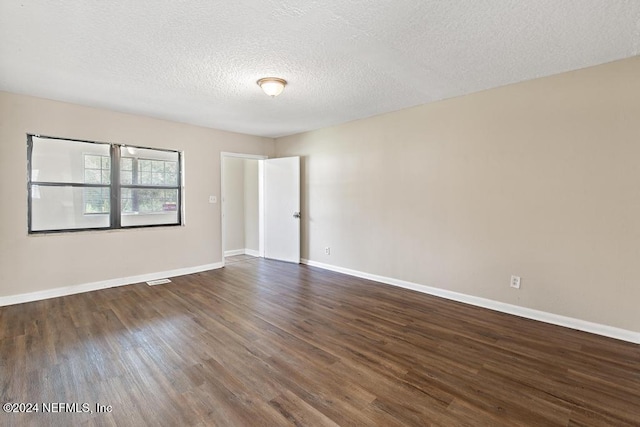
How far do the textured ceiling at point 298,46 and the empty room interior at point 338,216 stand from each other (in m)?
0.03

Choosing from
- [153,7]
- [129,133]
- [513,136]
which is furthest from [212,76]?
[513,136]

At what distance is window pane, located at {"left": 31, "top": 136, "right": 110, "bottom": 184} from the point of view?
372 centimetres

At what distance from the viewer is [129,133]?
14.2 ft

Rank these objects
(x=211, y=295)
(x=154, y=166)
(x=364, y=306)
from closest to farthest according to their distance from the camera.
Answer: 1. (x=364, y=306)
2. (x=211, y=295)
3. (x=154, y=166)

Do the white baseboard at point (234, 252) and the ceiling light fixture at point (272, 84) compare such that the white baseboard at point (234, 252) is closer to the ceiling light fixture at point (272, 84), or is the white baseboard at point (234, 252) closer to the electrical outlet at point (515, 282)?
the ceiling light fixture at point (272, 84)

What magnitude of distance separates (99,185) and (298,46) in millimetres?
3570

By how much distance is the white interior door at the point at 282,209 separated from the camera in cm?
568

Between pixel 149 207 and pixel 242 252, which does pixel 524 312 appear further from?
pixel 242 252

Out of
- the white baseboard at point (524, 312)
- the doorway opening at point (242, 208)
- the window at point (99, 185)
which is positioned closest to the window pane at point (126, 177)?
the window at point (99, 185)

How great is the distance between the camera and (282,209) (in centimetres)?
589

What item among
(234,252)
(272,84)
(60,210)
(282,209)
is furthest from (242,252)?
(272,84)

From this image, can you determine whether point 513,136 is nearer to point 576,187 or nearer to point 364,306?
point 576,187

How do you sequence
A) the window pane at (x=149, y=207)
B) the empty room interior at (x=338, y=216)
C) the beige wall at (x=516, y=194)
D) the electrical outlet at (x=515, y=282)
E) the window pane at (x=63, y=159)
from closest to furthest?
the empty room interior at (x=338, y=216) < the beige wall at (x=516, y=194) < the electrical outlet at (x=515, y=282) < the window pane at (x=63, y=159) < the window pane at (x=149, y=207)

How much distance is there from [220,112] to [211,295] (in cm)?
260
